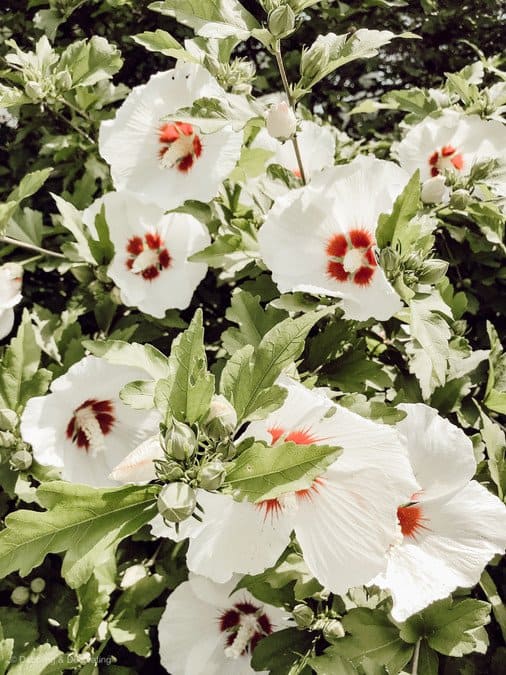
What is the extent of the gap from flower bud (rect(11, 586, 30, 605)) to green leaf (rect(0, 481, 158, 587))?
703 millimetres

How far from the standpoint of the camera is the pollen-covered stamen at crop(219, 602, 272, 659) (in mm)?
1321

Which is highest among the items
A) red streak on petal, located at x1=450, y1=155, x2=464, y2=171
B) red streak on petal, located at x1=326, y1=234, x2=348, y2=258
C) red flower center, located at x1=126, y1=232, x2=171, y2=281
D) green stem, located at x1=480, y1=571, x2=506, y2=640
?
red streak on petal, located at x1=450, y1=155, x2=464, y2=171

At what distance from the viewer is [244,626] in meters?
1.34

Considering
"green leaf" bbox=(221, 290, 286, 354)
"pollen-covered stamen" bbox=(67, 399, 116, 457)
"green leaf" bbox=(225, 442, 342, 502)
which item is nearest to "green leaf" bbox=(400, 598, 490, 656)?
"green leaf" bbox=(225, 442, 342, 502)

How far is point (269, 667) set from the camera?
1223mm

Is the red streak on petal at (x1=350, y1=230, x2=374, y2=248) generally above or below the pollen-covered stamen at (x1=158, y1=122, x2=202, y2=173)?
below

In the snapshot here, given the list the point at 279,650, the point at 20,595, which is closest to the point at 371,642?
the point at 279,650

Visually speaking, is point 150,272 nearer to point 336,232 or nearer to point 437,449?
point 336,232

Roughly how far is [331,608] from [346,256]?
754mm

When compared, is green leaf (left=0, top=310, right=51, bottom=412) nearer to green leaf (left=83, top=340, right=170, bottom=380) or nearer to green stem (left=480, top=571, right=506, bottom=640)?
green leaf (left=83, top=340, right=170, bottom=380)

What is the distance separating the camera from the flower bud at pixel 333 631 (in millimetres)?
1170

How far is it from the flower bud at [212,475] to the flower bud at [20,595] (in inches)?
34.1

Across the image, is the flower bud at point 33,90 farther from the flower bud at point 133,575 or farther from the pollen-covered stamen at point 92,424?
the flower bud at point 133,575

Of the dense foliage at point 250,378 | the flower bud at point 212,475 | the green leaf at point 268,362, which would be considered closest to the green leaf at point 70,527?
the dense foliage at point 250,378
